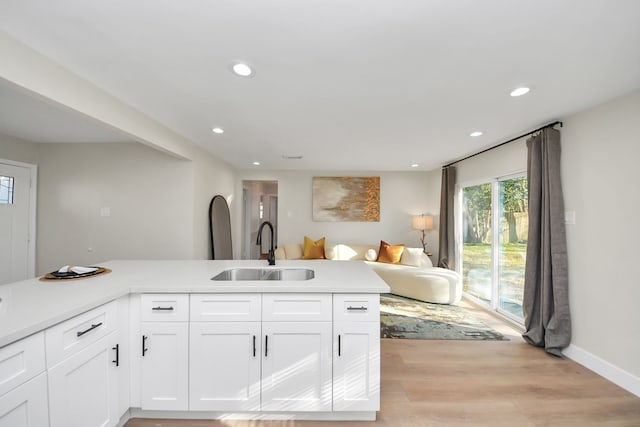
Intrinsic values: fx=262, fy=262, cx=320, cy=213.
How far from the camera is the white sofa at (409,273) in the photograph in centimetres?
401

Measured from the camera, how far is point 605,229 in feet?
7.21

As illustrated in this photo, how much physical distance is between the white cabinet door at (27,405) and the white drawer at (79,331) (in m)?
0.08

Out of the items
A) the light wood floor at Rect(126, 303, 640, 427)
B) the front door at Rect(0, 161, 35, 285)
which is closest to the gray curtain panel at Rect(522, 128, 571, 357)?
the light wood floor at Rect(126, 303, 640, 427)

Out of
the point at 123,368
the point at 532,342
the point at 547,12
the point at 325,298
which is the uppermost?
the point at 547,12

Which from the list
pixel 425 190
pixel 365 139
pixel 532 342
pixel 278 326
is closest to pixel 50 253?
pixel 278 326

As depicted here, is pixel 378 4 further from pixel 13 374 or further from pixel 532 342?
pixel 532 342

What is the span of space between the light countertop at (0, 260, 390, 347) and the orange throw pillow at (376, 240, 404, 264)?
2971mm

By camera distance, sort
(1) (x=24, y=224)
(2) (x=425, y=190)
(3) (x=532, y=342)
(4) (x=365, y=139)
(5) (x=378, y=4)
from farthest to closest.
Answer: (2) (x=425, y=190), (1) (x=24, y=224), (4) (x=365, y=139), (3) (x=532, y=342), (5) (x=378, y=4)

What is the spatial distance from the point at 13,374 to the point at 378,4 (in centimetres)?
211

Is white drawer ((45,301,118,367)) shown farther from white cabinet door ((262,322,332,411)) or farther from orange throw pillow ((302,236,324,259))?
orange throw pillow ((302,236,324,259))

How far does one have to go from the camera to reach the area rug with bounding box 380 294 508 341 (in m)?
2.95

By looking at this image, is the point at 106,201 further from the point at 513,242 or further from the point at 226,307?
Answer: the point at 513,242

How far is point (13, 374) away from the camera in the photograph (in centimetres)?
99

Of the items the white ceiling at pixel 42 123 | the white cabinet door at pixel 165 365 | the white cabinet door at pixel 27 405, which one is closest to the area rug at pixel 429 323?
the white cabinet door at pixel 165 365
